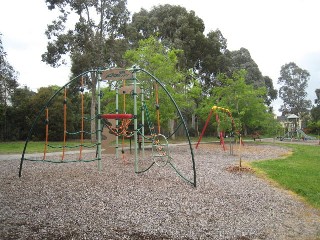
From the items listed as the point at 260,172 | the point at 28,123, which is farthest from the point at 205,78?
the point at 260,172

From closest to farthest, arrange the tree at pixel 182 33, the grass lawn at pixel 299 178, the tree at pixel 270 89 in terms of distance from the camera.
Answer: the grass lawn at pixel 299 178
the tree at pixel 182 33
the tree at pixel 270 89

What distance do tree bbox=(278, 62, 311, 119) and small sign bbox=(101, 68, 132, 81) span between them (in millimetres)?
66557

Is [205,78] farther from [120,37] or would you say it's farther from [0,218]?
[0,218]

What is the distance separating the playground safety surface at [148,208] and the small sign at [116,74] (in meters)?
2.98

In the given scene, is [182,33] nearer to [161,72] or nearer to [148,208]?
[161,72]

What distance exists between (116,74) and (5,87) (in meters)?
19.6

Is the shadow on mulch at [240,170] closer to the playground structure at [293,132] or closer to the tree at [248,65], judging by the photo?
the playground structure at [293,132]

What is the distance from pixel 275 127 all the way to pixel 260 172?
17.7 m

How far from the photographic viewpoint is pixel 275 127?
2622 centimetres

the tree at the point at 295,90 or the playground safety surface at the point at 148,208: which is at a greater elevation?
the tree at the point at 295,90

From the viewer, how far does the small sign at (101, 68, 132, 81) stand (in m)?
9.45

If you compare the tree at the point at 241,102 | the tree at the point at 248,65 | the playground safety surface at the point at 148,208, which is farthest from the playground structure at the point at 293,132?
the playground safety surface at the point at 148,208

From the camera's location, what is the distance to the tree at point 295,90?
69.1m

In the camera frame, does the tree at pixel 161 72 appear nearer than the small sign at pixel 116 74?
No
